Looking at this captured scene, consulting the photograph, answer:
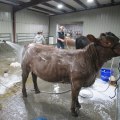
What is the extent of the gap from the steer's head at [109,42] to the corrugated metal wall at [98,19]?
901 centimetres

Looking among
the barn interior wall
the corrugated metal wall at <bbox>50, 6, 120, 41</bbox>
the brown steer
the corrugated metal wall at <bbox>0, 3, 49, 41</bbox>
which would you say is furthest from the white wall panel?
the brown steer

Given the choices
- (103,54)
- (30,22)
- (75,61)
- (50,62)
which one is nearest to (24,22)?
(30,22)

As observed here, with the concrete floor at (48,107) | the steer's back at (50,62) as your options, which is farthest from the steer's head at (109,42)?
the concrete floor at (48,107)

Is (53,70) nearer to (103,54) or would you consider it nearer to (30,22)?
(103,54)

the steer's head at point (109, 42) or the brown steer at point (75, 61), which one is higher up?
the steer's head at point (109, 42)

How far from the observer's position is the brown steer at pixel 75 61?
5.22ft

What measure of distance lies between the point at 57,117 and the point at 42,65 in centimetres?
82

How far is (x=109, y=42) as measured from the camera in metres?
1.54

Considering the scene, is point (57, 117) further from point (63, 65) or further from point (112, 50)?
point (112, 50)

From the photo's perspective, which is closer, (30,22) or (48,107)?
(48,107)

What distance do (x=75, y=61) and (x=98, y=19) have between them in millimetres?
9585

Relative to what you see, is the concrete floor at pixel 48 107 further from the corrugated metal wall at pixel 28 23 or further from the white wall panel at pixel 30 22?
the white wall panel at pixel 30 22

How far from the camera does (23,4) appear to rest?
8.42 m

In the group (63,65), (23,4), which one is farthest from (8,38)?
(63,65)
